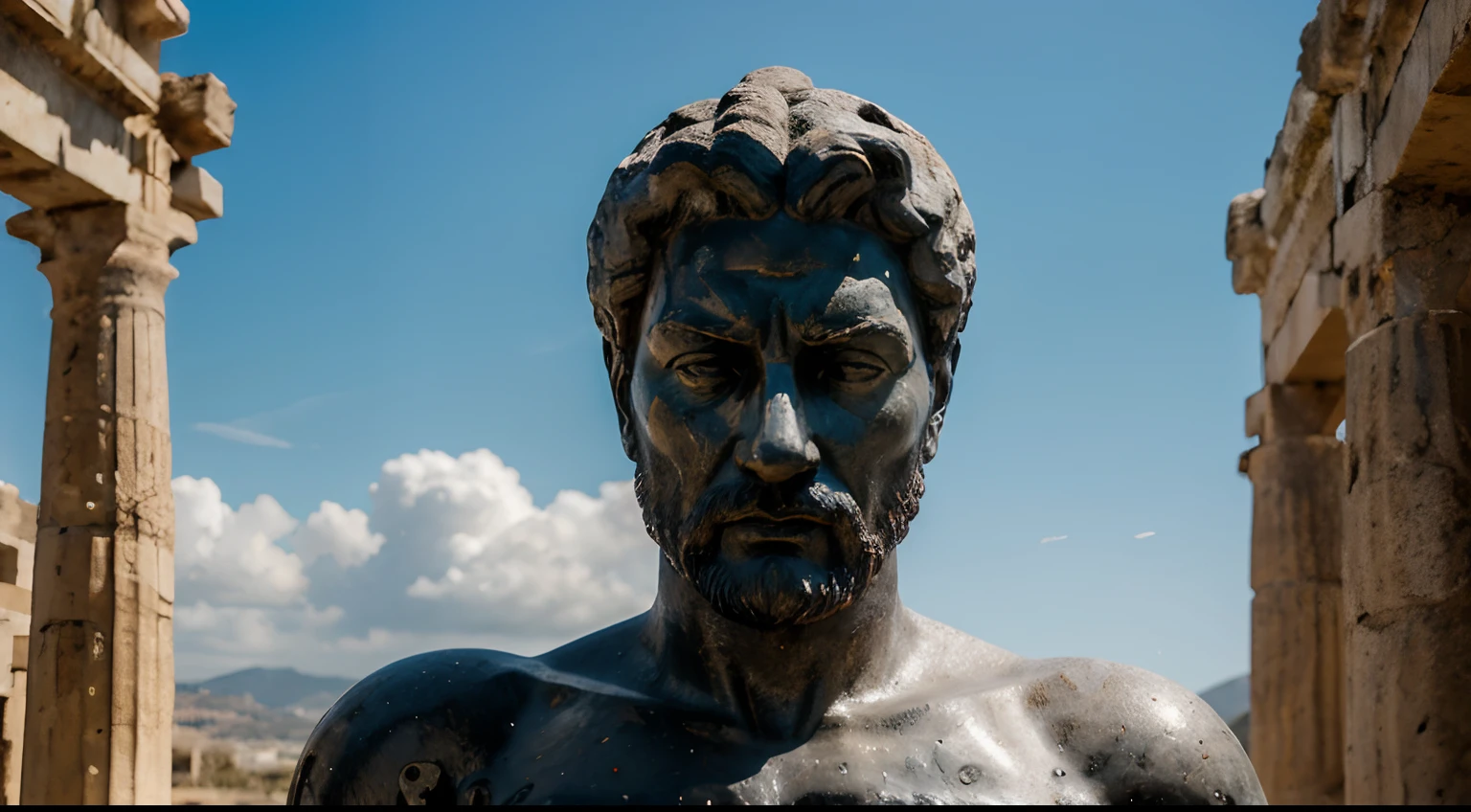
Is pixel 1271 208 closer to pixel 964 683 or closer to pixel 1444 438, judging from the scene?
pixel 1444 438

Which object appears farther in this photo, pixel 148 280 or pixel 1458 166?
pixel 148 280

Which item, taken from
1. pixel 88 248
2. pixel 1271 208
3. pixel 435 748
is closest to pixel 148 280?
pixel 88 248

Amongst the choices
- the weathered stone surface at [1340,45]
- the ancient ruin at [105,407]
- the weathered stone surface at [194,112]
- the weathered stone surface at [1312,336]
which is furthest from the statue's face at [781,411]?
the weathered stone surface at [194,112]

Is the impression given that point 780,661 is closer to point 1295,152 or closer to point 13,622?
point 1295,152

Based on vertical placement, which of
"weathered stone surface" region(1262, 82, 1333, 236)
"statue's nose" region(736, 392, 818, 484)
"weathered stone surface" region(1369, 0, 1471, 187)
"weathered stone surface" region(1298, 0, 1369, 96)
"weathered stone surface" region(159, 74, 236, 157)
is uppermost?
"weathered stone surface" region(159, 74, 236, 157)

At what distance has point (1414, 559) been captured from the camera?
696 centimetres

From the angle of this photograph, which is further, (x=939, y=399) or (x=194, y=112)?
(x=194, y=112)

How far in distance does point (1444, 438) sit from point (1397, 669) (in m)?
1.00

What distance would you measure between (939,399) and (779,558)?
22.9 inches

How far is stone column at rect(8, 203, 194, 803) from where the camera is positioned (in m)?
11.0

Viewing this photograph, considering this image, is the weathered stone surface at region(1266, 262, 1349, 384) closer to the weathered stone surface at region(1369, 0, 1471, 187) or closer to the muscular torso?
the weathered stone surface at region(1369, 0, 1471, 187)

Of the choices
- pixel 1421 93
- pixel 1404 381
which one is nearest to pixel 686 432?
pixel 1421 93

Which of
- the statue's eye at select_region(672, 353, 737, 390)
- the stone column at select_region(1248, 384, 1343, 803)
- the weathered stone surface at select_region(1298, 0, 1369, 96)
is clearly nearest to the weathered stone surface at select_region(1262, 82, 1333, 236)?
the stone column at select_region(1248, 384, 1343, 803)

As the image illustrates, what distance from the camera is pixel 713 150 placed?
2.96m
